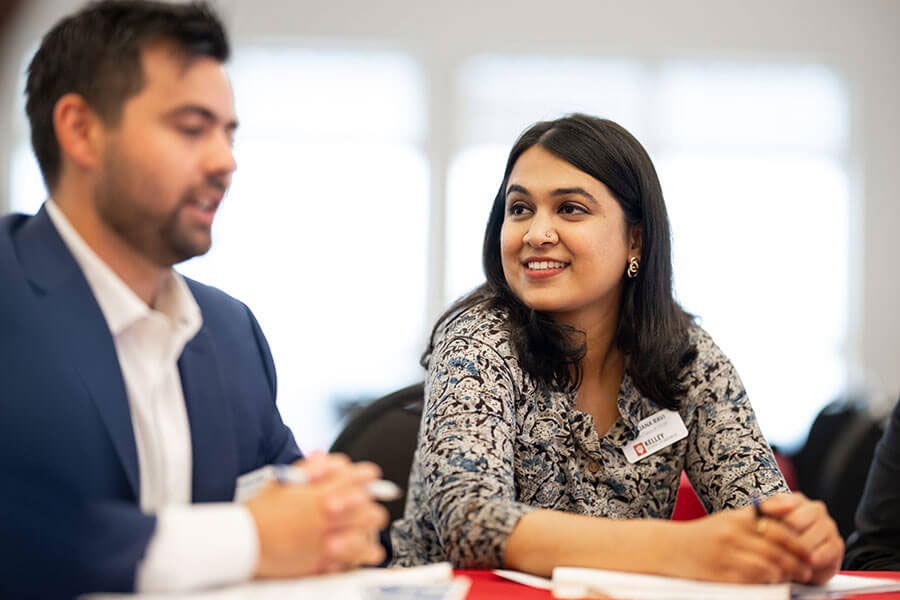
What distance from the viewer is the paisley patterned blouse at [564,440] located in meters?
1.56

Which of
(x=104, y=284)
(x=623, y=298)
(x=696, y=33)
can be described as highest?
(x=696, y=33)

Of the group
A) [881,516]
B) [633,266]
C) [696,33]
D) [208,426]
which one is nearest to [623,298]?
[633,266]

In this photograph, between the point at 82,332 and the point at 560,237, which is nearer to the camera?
the point at 82,332

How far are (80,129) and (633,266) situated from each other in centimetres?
124

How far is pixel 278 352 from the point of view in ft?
20.1

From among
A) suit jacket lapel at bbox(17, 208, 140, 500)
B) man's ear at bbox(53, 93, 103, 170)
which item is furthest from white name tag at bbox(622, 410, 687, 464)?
man's ear at bbox(53, 93, 103, 170)

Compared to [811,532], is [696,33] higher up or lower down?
higher up

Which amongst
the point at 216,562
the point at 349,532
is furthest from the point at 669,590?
the point at 216,562

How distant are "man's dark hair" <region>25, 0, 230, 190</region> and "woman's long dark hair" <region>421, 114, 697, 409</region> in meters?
0.87

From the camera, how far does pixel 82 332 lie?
3.46 ft

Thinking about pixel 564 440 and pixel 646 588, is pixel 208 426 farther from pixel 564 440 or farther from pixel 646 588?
pixel 564 440

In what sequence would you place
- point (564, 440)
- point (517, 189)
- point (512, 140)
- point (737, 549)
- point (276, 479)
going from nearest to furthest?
point (276, 479), point (737, 549), point (564, 440), point (517, 189), point (512, 140)

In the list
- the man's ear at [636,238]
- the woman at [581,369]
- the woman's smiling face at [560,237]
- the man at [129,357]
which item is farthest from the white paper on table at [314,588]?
the man's ear at [636,238]

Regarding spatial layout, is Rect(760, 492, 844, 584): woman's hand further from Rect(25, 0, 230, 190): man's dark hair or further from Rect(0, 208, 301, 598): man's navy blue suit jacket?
Rect(25, 0, 230, 190): man's dark hair
